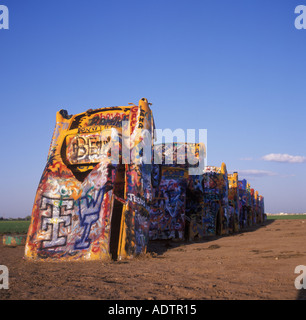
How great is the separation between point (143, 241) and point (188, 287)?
14.1 ft

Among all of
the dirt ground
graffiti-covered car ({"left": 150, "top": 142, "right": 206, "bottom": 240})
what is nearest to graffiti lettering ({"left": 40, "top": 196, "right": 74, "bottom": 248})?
the dirt ground

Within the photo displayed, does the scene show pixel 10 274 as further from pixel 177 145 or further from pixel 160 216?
pixel 177 145

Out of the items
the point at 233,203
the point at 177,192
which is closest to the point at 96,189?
the point at 177,192

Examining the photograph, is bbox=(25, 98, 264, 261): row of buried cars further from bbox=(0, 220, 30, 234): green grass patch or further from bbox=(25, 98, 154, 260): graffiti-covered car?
bbox=(0, 220, 30, 234): green grass patch

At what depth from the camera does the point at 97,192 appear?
27.0 ft

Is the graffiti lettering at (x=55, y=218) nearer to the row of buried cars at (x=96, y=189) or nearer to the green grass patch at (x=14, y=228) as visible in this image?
the row of buried cars at (x=96, y=189)

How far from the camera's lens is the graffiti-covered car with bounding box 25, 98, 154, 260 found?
26.0 ft

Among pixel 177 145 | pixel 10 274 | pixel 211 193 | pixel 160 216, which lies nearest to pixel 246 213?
pixel 211 193

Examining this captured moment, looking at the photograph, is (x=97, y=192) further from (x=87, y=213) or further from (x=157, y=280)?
(x=157, y=280)

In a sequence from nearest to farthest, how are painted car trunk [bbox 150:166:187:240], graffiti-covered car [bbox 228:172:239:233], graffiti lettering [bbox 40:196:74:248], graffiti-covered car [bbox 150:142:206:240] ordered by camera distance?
graffiti lettering [bbox 40:196:74:248]
painted car trunk [bbox 150:166:187:240]
graffiti-covered car [bbox 150:142:206:240]
graffiti-covered car [bbox 228:172:239:233]

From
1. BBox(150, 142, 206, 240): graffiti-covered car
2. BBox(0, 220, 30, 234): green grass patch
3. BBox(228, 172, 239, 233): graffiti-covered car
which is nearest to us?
BBox(150, 142, 206, 240): graffiti-covered car

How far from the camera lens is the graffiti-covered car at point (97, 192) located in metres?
7.93

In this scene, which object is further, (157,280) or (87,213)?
(87,213)
